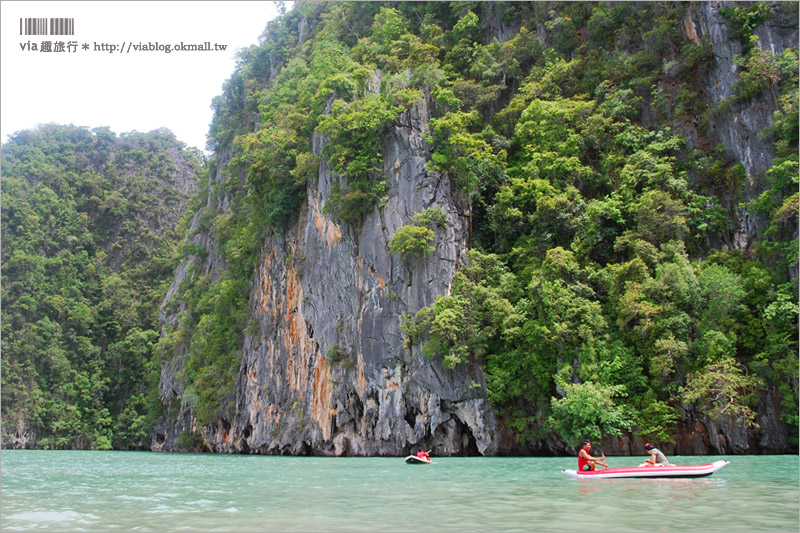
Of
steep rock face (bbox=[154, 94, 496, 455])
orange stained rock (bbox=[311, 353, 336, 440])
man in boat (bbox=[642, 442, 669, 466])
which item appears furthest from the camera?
orange stained rock (bbox=[311, 353, 336, 440])

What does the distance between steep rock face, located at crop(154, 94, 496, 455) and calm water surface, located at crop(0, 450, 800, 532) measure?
8.98 metres

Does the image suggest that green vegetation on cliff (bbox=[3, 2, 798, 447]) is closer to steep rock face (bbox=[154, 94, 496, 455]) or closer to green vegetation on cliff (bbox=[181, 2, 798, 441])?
green vegetation on cliff (bbox=[181, 2, 798, 441])


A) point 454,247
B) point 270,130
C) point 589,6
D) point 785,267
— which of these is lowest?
point 785,267

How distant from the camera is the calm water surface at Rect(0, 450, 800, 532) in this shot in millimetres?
7461

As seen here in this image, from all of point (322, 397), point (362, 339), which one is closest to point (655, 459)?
point (362, 339)

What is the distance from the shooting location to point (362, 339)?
84.9ft

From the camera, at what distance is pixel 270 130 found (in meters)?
32.6

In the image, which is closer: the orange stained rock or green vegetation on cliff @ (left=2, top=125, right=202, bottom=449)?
the orange stained rock

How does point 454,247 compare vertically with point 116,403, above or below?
above

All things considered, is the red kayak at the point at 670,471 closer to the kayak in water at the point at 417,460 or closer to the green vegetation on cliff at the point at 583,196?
the kayak in water at the point at 417,460

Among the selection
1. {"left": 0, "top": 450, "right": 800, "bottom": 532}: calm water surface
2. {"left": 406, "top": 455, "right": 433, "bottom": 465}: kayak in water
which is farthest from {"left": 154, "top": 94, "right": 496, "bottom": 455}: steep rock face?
{"left": 0, "top": 450, "right": 800, "bottom": 532}: calm water surface

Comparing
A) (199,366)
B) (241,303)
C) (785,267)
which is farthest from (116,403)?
(785,267)

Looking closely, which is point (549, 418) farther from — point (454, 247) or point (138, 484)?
point (138, 484)

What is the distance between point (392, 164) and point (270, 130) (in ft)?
29.7
